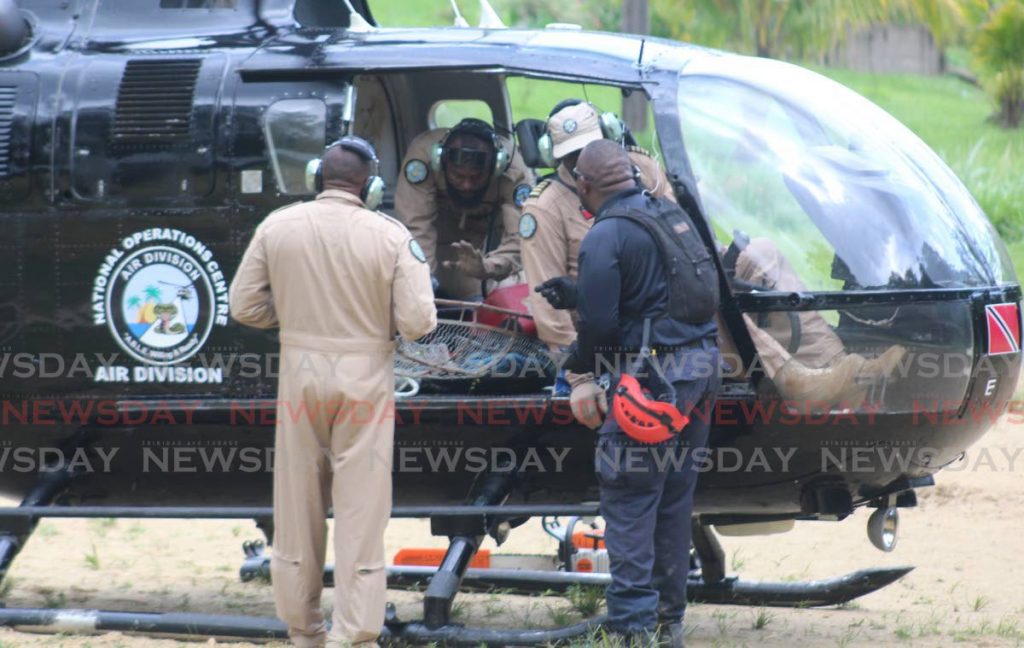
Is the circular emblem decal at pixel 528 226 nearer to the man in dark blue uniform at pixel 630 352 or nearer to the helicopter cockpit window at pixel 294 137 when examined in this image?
the man in dark blue uniform at pixel 630 352

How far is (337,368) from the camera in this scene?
530cm

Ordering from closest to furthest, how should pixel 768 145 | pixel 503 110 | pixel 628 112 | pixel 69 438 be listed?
1. pixel 768 145
2. pixel 69 438
3. pixel 503 110
4. pixel 628 112

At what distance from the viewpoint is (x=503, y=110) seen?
7762mm

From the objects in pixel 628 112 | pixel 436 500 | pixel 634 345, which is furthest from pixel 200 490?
pixel 628 112

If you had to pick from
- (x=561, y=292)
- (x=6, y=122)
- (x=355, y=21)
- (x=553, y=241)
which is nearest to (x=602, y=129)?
(x=553, y=241)

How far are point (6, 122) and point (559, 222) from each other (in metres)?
2.34

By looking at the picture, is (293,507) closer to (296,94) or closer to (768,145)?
(296,94)

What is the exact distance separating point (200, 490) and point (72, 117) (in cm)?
166

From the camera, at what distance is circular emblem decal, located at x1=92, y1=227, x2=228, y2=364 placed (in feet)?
19.6

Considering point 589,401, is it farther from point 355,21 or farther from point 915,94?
point 915,94

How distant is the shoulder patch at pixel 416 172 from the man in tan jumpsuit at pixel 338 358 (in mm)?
1307

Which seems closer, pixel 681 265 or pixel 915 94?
pixel 681 265

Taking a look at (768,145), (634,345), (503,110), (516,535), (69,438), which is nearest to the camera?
(634,345)

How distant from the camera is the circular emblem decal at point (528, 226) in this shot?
581cm
